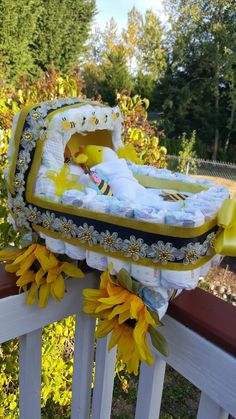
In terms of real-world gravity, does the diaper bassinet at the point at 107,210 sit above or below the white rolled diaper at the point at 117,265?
above

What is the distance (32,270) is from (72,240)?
14 centimetres

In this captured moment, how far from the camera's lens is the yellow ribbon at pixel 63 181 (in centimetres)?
72

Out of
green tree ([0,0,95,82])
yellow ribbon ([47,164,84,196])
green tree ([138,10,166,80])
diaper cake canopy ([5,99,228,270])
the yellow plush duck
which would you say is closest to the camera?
diaper cake canopy ([5,99,228,270])

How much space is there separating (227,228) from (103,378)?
1.75 feet

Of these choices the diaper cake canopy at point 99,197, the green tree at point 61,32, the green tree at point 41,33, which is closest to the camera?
the diaper cake canopy at point 99,197

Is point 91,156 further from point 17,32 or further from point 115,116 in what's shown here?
point 17,32

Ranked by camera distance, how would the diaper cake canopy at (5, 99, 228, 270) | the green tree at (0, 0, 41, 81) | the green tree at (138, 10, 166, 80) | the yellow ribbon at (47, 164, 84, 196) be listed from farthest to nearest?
the green tree at (138, 10, 166, 80) < the green tree at (0, 0, 41, 81) < the yellow ribbon at (47, 164, 84, 196) < the diaper cake canopy at (5, 99, 228, 270)

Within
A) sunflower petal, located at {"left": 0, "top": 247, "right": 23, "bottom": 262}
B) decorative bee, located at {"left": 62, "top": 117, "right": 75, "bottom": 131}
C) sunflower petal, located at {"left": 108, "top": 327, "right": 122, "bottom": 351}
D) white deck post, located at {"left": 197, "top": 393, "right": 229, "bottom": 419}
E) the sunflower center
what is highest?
decorative bee, located at {"left": 62, "top": 117, "right": 75, "bottom": 131}

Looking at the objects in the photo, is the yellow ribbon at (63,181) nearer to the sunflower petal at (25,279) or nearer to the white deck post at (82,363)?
the sunflower petal at (25,279)

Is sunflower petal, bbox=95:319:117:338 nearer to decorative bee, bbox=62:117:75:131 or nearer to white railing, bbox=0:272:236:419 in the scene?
white railing, bbox=0:272:236:419

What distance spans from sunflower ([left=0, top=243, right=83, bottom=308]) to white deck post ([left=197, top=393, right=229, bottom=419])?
34 centimetres

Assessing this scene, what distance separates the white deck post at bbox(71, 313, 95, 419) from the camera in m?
0.90

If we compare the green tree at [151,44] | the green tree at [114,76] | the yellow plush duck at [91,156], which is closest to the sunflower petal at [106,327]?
the yellow plush duck at [91,156]

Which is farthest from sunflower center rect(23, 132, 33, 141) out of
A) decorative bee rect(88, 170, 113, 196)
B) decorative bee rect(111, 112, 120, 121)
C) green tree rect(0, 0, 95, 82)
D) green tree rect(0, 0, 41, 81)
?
green tree rect(0, 0, 41, 81)
